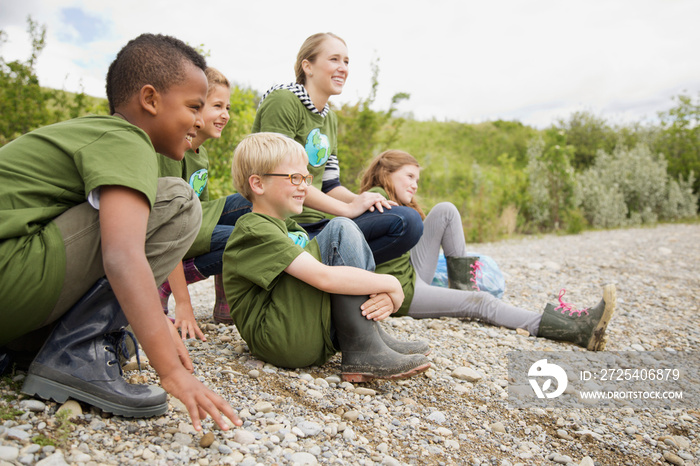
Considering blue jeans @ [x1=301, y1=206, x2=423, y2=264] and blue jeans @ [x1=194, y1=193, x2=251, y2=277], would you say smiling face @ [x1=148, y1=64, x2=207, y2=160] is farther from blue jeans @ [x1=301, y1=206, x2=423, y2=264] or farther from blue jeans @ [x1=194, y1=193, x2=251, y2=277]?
blue jeans @ [x1=301, y1=206, x2=423, y2=264]

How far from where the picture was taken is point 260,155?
2480 millimetres

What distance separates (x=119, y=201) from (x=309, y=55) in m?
2.48

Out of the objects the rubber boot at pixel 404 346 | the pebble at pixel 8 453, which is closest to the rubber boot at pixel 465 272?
the rubber boot at pixel 404 346

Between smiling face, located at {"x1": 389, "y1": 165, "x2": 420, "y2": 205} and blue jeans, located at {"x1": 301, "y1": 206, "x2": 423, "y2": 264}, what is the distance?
A: 0.51 meters

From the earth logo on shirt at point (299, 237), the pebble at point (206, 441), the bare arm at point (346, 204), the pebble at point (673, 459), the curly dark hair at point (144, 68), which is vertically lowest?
the pebble at point (673, 459)

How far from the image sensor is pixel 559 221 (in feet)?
37.9

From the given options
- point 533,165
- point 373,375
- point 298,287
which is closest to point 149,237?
point 298,287

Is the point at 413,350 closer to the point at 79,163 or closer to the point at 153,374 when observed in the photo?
the point at 153,374

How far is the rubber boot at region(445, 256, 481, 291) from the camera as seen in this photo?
155 inches

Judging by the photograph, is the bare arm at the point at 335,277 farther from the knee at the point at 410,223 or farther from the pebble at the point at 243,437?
the knee at the point at 410,223

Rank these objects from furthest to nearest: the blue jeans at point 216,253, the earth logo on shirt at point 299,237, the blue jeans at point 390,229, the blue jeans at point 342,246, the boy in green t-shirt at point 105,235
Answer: the blue jeans at point 390,229, the blue jeans at point 216,253, the earth logo on shirt at point 299,237, the blue jeans at point 342,246, the boy in green t-shirt at point 105,235

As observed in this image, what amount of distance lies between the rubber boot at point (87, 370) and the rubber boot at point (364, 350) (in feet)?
2.82

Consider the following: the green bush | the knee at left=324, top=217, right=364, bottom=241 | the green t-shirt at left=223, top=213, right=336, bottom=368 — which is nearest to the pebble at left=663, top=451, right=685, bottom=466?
the green t-shirt at left=223, top=213, right=336, bottom=368

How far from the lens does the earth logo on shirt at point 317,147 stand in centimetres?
352
